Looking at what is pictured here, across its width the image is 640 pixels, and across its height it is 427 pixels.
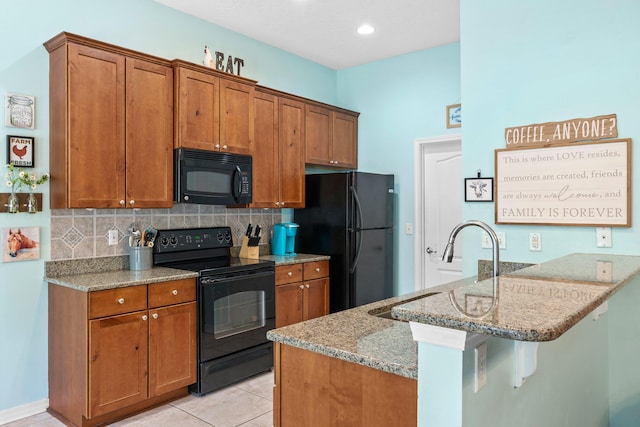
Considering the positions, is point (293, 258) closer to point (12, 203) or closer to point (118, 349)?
point (118, 349)

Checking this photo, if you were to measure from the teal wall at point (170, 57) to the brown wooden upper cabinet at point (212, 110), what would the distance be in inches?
17.8

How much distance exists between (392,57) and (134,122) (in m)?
2.81

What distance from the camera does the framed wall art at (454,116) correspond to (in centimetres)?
427

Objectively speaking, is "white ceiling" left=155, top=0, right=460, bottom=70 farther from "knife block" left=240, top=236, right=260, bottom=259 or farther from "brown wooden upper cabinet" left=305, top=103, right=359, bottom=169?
"knife block" left=240, top=236, right=260, bottom=259

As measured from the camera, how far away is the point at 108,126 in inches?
114

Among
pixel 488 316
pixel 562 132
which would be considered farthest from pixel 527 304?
pixel 562 132

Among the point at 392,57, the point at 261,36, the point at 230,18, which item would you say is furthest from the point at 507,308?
the point at 392,57

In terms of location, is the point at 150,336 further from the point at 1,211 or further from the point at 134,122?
the point at 134,122

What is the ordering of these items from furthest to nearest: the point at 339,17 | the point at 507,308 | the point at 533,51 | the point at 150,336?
the point at 339,17 < the point at 150,336 < the point at 533,51 < the point at 507,308

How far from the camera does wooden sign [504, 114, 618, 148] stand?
94.3 inches

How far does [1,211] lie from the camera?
2.73 m

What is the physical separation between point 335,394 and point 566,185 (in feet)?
6.12

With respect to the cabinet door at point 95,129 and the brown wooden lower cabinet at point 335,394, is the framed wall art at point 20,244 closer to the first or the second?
the cabinet door at point 95,129

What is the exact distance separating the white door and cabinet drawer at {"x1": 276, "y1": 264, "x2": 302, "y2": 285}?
1.34 m
